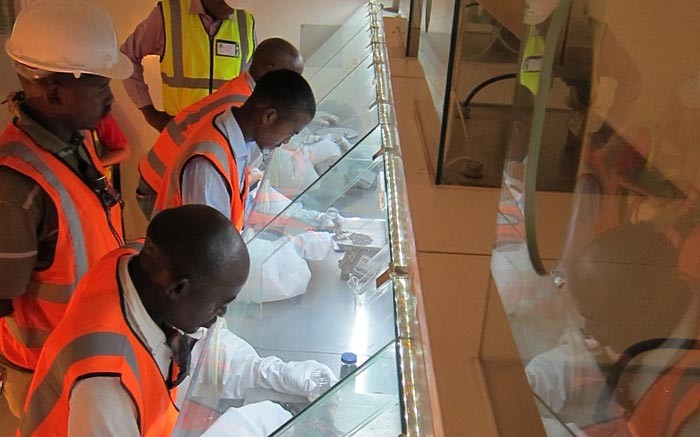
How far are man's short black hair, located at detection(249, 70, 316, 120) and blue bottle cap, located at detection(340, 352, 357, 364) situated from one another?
2.42 ft

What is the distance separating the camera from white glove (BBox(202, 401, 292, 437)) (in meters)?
1.39

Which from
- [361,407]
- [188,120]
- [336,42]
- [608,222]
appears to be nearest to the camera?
[608,222]

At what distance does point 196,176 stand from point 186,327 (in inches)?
26.7

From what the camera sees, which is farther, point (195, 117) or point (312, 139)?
point (312, 139)

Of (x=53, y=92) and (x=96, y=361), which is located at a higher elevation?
(x=53, y=92)

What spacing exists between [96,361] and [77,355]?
35 millimetres

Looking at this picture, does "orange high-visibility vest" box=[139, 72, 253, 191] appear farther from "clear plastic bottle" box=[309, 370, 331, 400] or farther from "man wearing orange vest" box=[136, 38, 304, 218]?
"clear plastic bottle" box=[309, 370, 331, 400]

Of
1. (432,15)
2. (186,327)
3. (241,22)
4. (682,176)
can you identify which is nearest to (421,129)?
(432,15)

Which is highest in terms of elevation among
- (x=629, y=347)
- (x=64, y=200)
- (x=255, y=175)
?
(x=629, y=347)

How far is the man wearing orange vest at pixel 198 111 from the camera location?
2.28 meters

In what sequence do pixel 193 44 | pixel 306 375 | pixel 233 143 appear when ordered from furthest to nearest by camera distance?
pixel 193 44 → pixel 233 143 → pixel 306 375

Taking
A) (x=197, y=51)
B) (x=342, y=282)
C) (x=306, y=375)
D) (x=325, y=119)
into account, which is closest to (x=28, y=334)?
(x=306, y=375)

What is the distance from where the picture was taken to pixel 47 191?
1510 mm

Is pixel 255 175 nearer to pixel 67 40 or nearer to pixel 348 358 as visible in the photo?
pixel 67 40
